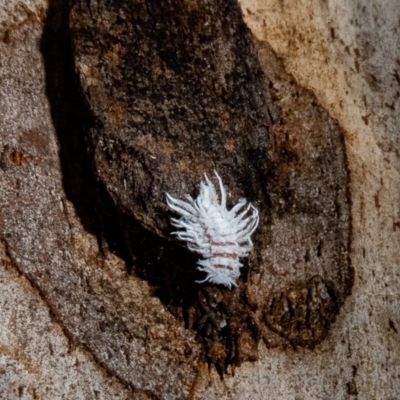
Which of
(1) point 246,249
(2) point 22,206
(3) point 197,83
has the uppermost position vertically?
(3) point 197,83

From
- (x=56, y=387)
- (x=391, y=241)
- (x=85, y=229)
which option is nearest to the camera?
(x=56, y=387)

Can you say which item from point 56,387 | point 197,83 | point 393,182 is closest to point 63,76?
point 197,83

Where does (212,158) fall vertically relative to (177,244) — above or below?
above

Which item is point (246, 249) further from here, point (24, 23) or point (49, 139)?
point (24, 23)
